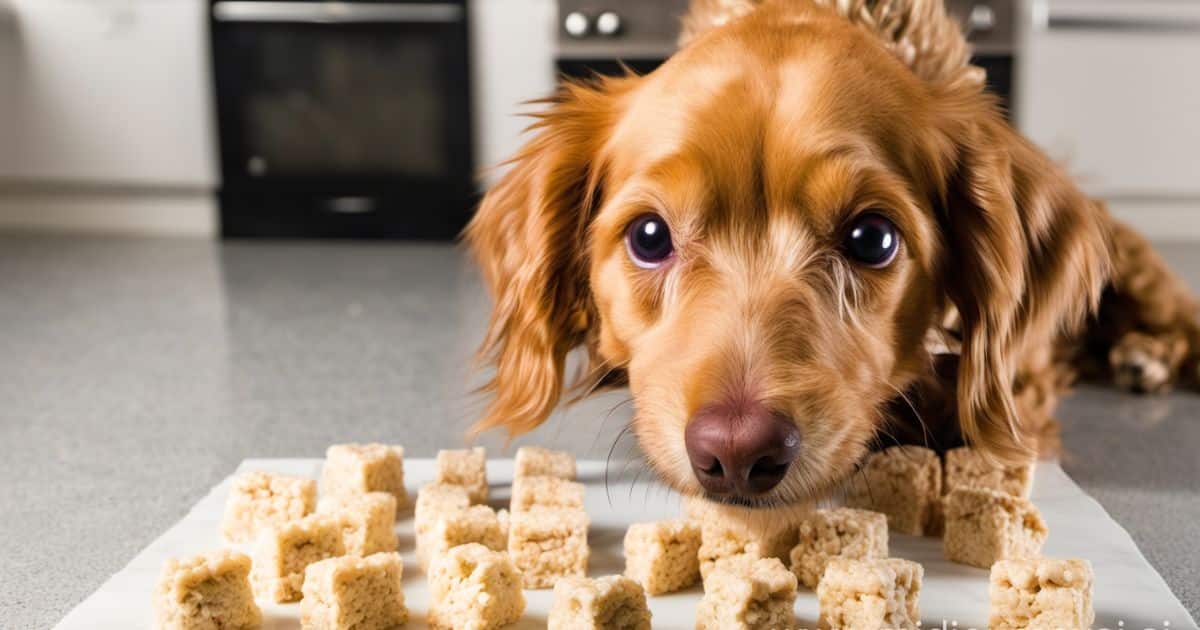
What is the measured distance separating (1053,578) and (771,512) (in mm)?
321

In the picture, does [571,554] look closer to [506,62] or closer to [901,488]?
[901,488]

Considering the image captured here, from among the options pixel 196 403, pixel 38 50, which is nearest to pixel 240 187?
pixel 38 50

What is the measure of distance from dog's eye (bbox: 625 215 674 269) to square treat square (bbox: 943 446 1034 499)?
1.94 feet

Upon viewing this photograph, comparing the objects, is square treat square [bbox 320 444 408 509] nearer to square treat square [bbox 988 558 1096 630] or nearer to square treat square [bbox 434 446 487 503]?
square treat square [bbox 434 446 487 503]

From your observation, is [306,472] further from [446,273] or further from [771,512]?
[446,273]

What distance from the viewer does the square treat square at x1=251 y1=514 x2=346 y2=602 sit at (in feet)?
4.91

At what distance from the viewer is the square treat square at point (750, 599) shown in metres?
1.32

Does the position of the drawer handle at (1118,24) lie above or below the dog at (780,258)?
above

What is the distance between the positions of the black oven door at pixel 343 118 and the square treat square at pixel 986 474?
3.71m

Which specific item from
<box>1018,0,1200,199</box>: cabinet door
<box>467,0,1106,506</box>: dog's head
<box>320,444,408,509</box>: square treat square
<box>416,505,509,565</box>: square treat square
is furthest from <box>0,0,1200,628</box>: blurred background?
<box>416,505,509,565</box>: square treat square

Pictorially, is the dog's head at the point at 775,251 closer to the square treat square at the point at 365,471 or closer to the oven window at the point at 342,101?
the square treat square at the point at 365,471

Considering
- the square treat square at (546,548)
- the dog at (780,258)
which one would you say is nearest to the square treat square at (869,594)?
the dog at (780,258)

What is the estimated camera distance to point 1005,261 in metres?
1.65

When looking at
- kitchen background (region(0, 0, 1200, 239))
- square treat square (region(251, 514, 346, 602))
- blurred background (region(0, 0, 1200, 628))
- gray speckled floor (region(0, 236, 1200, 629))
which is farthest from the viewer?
kitchen background (region(0, 0, 1200, 239))
